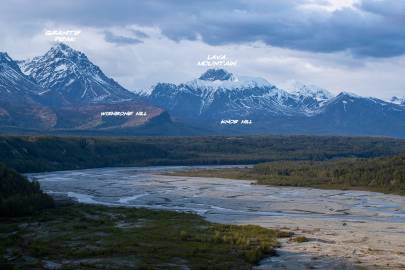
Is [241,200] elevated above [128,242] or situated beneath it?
situated beneath

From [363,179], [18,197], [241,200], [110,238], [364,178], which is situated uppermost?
[18,197]

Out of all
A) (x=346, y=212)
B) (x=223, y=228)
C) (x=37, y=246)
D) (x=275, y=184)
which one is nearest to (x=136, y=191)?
(x=275, y=184)

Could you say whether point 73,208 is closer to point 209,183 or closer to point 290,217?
point 290,217

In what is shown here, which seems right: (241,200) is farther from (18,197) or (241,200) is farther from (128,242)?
(128,242)

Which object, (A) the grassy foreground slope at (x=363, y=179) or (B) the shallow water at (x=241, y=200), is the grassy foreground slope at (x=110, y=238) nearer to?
(B) the shallow water at (x=241, y=200)

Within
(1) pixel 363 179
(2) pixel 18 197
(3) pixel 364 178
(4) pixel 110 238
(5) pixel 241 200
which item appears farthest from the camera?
Result: (3) pixel 364 178

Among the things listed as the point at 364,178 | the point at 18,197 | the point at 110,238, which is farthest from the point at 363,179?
the point at 110,238
